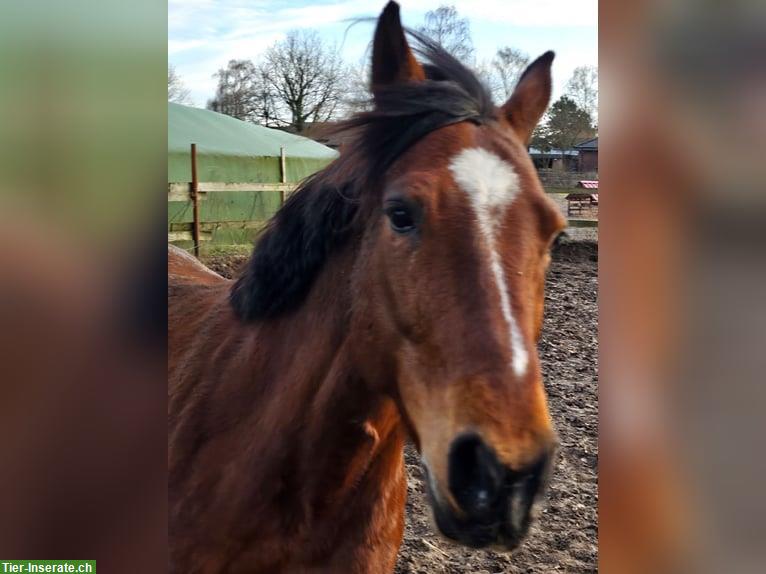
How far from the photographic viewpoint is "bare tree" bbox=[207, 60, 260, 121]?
1654mm

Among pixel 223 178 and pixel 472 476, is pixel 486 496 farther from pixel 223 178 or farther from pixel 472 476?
pixel 223 178

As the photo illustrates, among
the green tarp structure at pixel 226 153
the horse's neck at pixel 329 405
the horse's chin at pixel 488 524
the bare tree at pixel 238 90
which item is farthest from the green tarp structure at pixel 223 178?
the horse's chin at pixel 488 524

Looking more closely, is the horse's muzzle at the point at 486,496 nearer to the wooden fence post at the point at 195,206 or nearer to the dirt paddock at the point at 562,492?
the dirt paddock at the point at 562,492

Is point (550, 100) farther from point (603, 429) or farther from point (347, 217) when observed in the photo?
point (603, 429)

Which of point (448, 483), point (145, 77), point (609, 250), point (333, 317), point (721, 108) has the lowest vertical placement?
point (448, 483)

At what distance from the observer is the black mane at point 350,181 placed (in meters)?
1.26

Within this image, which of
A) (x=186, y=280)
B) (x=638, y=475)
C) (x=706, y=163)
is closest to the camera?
(x=706, y=163)

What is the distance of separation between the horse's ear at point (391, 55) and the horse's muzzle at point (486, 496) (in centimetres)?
76

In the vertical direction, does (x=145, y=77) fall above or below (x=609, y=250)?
above

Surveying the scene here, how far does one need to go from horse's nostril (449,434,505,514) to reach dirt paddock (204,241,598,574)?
1.45 meters

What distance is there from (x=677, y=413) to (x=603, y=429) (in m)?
0.10

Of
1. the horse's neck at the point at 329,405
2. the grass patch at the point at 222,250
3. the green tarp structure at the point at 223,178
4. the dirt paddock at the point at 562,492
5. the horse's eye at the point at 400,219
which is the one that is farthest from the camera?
the grass patch at the point at 222,250

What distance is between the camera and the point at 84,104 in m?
0.90

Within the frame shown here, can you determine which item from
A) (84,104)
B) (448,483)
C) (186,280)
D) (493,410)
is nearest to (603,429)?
(493,410)
